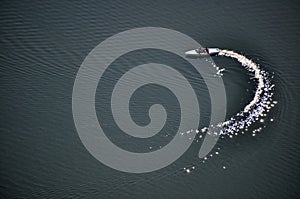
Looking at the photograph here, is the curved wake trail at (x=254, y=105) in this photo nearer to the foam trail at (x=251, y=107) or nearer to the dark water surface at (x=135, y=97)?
the foam trail at (x=251, y=107)

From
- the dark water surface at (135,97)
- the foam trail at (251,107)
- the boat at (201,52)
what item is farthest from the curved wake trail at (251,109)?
the boat at (201,52)

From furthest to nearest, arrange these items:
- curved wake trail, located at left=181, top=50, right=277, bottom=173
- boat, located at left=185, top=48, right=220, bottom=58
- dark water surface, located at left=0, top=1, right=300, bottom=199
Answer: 1. boat, located at left=185, top=48, right=220, bottom=58
2. curved wake trail, located at left=181, top=50, right=277, bottom=173
3. dark water surface, located at left=0, top=1, right=300, bottom=199

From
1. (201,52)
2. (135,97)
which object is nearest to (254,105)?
(201,52)

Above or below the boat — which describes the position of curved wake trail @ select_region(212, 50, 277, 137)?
below

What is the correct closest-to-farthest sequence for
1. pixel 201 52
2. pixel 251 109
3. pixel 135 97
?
pixel 251 109 < pixel 135 97 < pixel 201 52

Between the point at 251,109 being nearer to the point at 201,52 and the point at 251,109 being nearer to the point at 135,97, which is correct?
the point at 201,52

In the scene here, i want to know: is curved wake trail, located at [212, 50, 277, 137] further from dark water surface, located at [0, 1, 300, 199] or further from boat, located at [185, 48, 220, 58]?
boat, located at [185, 48, 220, 58]

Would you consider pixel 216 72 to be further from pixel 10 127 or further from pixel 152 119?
pixel 10 127

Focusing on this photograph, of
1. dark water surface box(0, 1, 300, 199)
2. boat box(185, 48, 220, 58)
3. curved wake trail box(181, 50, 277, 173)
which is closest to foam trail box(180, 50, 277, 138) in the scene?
curved wake trail box(181, 50, 277, 173)
